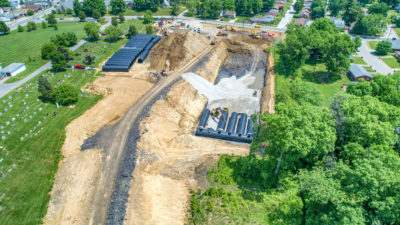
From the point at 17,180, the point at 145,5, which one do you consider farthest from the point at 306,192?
the point at 145,5

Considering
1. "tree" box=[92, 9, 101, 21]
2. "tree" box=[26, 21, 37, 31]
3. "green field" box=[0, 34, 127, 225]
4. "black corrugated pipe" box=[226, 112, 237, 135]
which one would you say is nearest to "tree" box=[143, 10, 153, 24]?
"tree" box=[92, 9, 101, 21]

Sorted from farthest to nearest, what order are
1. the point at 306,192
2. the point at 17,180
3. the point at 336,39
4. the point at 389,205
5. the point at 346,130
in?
the point at 336,39 < the point at 17,180 < the point at 346,130 < the point at 306,192 < the point at 389,205

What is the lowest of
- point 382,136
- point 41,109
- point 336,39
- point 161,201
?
point 161,201

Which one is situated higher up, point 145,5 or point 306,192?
point 145,5

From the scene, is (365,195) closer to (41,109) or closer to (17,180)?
(17,180)

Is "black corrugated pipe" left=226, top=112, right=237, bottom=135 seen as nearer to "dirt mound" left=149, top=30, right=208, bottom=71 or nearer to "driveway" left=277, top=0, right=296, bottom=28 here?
"dirt mound" left=149, top=30, right=208, bottom=71
